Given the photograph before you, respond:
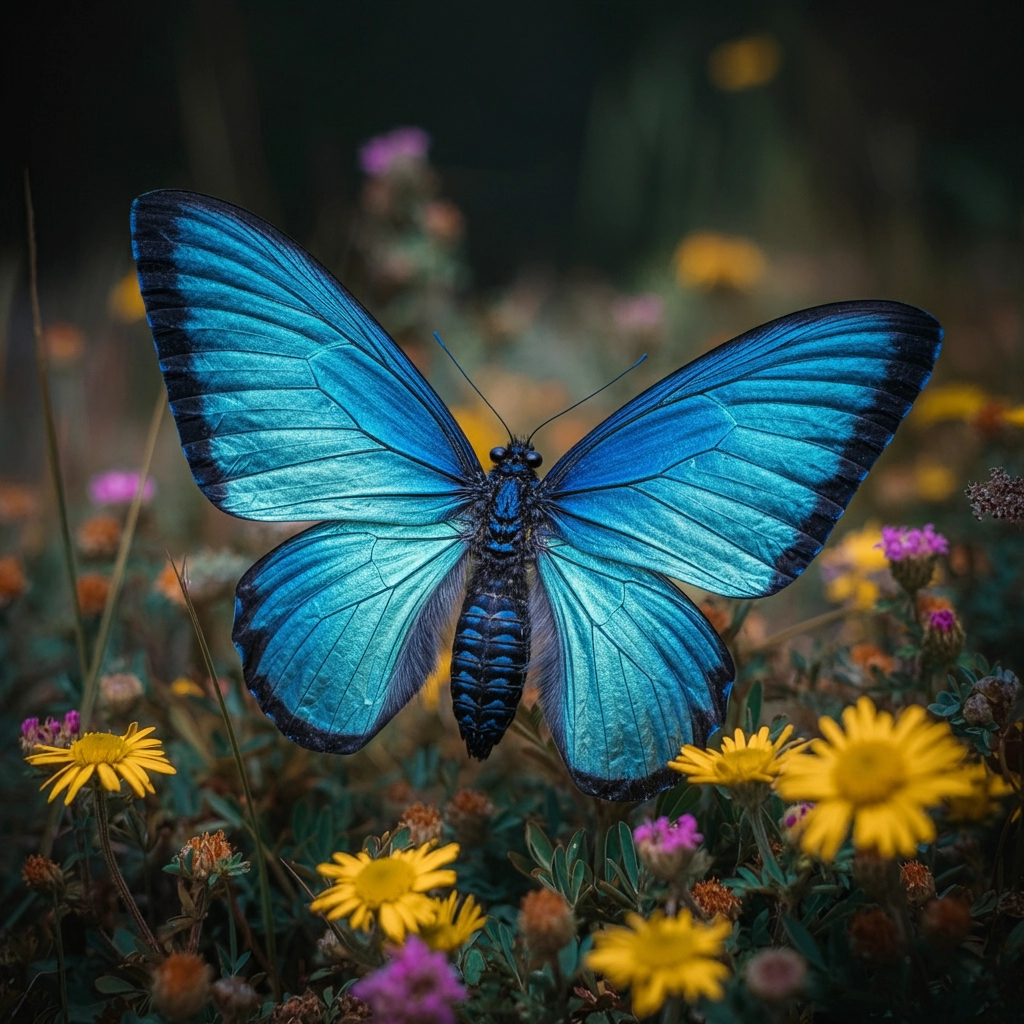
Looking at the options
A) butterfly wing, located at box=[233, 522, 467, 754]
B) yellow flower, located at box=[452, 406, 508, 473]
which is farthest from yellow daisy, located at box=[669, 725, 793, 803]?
yellow flower, located at box=[452, 406, 508, 473]

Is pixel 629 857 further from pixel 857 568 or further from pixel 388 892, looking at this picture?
pixel 857 568

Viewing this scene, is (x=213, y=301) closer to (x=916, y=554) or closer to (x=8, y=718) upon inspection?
(x=8, y=718)

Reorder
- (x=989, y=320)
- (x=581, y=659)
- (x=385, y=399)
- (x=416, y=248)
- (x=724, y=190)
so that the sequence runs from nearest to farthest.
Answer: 1. (x=581, y=659)
2. (x=385, y=399)
3. (x=416, y=248)
4. (x=989, y=320)
5. (x=724, y=190)

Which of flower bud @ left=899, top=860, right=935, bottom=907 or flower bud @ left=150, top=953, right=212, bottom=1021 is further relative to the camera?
flower bud @ left=899, top=860, right=935, bottom=907

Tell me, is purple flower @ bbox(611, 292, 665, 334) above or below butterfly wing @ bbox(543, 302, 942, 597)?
above

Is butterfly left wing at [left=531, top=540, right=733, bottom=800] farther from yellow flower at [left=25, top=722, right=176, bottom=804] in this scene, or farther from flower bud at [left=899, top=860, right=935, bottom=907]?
yellow flower at [left=25, top=722, right=176, bottom=804]

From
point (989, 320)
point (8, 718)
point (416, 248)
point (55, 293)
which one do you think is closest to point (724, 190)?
point (989, 320)
